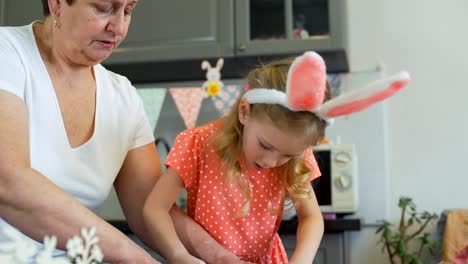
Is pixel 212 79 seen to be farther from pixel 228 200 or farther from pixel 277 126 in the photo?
pixel 277 126

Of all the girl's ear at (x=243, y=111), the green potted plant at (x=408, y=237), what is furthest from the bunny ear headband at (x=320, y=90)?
the green potted plant at (x=408, y=237)

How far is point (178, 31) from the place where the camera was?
2.88 meters

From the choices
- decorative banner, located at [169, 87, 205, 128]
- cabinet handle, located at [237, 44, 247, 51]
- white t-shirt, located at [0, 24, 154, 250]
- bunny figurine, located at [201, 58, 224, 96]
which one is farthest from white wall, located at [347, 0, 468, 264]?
white t-shirt, located at [0, 24, 154, 250]

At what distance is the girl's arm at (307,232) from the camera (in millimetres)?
1297

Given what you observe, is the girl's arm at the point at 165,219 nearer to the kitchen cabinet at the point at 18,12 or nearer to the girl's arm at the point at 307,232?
the girl's arm at the point at 307,232

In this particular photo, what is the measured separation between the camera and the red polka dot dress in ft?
4.50

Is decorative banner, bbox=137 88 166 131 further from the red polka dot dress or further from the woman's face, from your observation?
the woman's face

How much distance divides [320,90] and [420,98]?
2106 mm

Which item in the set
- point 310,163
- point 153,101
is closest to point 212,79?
point 153,101

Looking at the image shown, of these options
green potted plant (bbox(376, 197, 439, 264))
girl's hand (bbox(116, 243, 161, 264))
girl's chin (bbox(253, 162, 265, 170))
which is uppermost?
girl's chin (bbox(253, 162, 265, 170))

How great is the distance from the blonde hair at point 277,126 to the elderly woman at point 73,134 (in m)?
0.15

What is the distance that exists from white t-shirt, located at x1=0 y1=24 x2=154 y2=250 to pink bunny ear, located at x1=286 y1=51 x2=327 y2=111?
456 millimetres

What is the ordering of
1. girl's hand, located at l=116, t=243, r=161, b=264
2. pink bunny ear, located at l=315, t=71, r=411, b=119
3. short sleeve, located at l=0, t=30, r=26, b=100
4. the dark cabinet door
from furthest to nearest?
the dark cabinet door, short sleeve, located at l=0, t=30, r=26, b=100, girl's hand, located at l=116, t=243, r=161, b=264, pink bunny ear, located at l=315, t=71, r=411, b=119

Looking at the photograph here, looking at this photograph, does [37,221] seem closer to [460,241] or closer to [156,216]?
[156,216]
